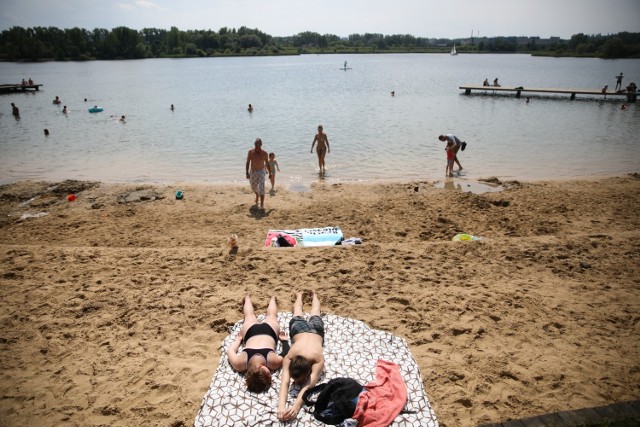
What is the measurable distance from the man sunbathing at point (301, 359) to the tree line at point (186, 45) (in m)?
125

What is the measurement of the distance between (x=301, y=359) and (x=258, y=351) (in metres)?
0.68

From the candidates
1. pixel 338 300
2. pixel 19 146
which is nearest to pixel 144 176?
pixel 19 146

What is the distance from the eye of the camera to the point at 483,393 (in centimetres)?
442

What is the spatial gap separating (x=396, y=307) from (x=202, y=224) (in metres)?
6.35

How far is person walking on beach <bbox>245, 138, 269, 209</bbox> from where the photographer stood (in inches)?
430

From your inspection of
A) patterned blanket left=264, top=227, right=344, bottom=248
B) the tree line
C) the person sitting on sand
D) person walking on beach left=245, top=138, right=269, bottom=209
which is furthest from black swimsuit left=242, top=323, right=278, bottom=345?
the tree line

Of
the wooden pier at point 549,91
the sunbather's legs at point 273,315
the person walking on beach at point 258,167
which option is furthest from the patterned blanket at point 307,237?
the wooden pier at point 549,91

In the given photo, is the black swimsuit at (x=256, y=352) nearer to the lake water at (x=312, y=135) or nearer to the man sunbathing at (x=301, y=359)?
the man sunbathing at (x=301, y=359)

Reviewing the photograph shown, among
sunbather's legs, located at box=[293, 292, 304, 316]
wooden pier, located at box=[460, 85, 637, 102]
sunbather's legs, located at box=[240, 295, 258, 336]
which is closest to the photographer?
sunbather's legs, located at box=[240, 295, 258, 336]

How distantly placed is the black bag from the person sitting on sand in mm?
594

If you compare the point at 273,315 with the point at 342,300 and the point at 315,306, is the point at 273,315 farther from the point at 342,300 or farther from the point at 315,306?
the point at 342,300

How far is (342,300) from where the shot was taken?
6277 mm

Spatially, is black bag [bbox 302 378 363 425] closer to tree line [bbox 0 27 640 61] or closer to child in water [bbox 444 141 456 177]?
child in water [bbox 444 141 456 177]

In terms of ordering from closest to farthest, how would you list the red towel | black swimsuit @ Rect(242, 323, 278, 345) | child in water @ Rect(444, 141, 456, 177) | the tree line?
the red towel < black swimsuit @ Rect(242, 323, 278, 345) < child in water @ Rect(444, 141, 456, 177) < the tree line
